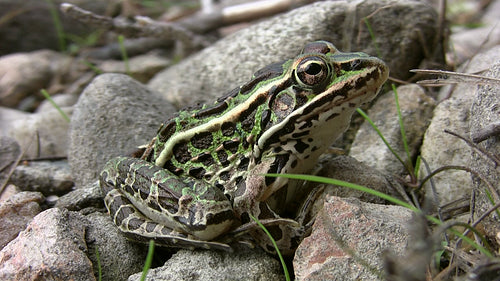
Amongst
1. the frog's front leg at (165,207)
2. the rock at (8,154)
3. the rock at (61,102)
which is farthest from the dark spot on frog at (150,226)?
the rock at (61,102)

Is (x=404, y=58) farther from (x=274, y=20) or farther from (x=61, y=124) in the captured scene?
(x=61, y=124)

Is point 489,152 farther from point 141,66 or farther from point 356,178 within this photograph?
point 141,66

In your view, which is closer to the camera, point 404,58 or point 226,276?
point 226,276

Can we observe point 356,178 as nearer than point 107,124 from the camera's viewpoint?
Yes

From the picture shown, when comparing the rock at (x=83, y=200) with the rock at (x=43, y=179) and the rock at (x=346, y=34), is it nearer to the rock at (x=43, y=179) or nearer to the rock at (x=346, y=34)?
the rock at (x=43, y=179)

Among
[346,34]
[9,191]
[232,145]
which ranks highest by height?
[346,34]

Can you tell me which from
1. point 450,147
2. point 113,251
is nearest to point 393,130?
point 450,147

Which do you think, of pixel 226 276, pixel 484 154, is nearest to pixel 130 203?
pixel 226 276
